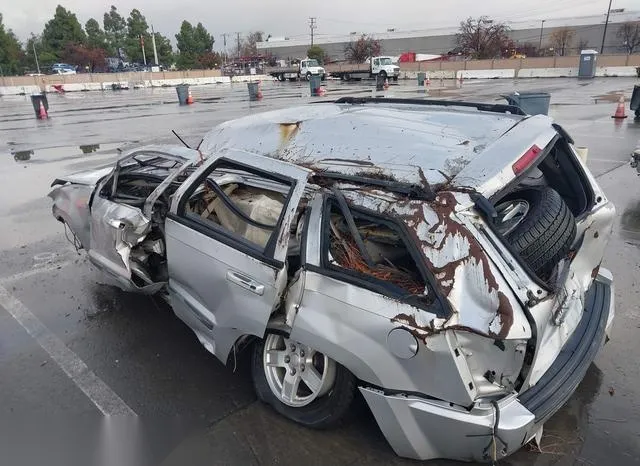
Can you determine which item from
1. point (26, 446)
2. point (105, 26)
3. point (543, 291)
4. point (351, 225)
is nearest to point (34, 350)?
point (26, 446)

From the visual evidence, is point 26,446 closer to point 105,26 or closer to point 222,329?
point 222,329

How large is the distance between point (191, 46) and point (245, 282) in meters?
100

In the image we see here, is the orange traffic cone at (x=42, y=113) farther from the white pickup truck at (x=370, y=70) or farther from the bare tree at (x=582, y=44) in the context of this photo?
the bare tree at (x=582, y=44)

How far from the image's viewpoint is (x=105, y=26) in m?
114

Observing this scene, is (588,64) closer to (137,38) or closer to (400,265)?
(400,265)

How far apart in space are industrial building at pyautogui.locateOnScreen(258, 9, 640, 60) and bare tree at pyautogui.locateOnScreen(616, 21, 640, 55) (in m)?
3.02

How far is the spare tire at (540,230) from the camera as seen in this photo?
8.96 feet

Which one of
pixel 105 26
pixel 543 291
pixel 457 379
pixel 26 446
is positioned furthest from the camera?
pixel 105 26

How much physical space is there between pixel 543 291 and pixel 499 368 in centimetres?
43

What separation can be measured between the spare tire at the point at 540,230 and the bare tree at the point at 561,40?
3460 inches

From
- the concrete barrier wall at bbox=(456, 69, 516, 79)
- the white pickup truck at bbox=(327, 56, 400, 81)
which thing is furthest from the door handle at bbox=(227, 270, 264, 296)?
the concrete barrier wall at bbox=(456, 69, 516, 79)

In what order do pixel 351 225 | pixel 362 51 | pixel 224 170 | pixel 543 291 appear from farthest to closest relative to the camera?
pixel 362 51, pixel 224 170, pixel 351 225, pixel 543 291

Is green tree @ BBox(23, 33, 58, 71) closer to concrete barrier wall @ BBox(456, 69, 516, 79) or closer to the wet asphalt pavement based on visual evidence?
concrete barrier wall @ BBox(456, 69, 516, 79)

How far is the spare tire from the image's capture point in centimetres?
273
